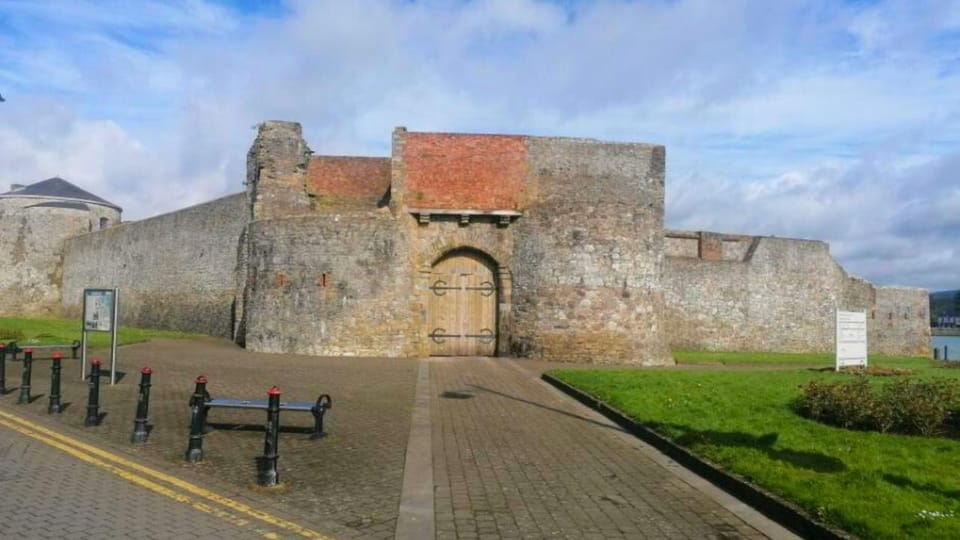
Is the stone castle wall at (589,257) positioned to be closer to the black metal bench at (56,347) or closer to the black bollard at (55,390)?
the black metal bench at (56,347)

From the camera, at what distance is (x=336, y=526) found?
5852mm

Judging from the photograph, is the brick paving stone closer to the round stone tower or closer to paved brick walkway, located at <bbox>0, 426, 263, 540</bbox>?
paved brick walkway, located at <bbox>0, 426, 263, 540</bbox>

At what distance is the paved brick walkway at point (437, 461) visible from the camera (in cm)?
611

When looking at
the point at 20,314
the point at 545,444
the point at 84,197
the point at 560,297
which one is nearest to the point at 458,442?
the point at 545,444

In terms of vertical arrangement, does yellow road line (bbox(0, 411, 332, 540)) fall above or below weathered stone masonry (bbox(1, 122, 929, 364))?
below

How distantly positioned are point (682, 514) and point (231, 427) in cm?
600

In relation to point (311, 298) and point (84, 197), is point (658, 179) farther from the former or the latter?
point (84, 197)

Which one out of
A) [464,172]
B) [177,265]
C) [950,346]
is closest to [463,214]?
[464,172]

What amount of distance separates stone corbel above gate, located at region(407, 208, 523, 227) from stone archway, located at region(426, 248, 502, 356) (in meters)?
1.03

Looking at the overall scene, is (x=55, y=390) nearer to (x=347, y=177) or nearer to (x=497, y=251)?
(x=497, y=251)

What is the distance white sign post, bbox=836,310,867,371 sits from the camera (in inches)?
752

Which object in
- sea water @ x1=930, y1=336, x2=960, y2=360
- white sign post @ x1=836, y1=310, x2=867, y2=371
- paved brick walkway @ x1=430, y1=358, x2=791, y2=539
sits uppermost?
white sign post @ x1=836, y1=310, x2=867, y2=371

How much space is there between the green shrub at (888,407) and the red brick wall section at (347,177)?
60.7ft

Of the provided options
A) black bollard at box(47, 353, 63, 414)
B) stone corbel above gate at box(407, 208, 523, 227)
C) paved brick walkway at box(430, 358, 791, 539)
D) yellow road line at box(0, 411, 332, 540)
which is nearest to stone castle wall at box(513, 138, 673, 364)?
stone corbel above gate at box(407, 208, 523, 227)
